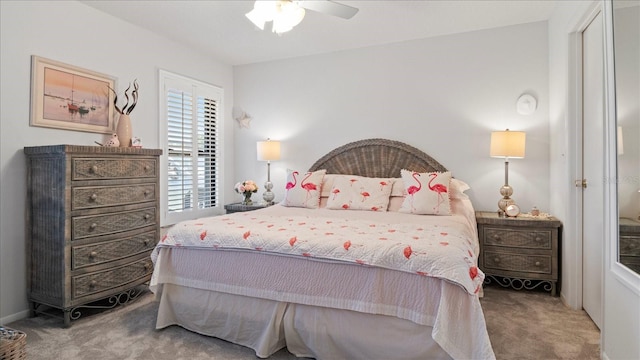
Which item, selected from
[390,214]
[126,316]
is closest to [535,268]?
[390,214]

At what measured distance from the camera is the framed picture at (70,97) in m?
2.78

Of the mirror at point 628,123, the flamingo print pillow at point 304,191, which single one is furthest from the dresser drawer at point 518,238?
the flamingo print pillow at point 304,191

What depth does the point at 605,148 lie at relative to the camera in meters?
1.94

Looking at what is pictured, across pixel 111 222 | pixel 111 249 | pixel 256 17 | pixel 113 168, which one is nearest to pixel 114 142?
pixel 113 168

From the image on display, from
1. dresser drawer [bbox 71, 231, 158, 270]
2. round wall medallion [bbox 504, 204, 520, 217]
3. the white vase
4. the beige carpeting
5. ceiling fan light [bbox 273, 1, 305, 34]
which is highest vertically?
ceiling fan light [bbox 273, 1, 305, 34]

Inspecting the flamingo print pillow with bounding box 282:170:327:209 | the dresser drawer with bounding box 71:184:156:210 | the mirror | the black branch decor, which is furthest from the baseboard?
the mirror

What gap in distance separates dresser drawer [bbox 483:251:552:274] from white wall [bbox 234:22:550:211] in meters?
0.61

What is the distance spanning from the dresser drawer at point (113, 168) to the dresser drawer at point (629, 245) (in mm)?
3357

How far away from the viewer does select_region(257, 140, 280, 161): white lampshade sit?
443 cm

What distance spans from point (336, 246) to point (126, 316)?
6.07 ft

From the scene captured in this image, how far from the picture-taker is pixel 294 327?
82.7 inches

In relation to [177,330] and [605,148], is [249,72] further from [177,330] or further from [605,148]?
[605,148]

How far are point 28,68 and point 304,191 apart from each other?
2521 millimetres

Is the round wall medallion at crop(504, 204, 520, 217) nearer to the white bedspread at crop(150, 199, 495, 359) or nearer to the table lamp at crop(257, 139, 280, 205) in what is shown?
the white bedspread at crop(150, 199, 495, 359)
